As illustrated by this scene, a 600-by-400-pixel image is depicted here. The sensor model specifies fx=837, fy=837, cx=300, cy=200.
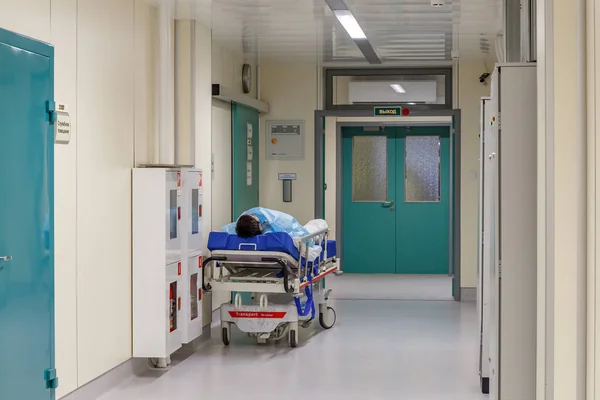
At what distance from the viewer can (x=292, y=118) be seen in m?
10.6

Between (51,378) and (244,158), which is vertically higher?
(244,158)

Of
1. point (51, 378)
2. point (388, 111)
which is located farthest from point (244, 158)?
point (51, 378)

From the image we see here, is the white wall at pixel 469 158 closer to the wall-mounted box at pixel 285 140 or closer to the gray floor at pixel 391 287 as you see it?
the gray floor at pixel 391 287

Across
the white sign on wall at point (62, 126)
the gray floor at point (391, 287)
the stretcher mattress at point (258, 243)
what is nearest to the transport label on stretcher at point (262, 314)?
the stretcher mattress at point (258, 243)

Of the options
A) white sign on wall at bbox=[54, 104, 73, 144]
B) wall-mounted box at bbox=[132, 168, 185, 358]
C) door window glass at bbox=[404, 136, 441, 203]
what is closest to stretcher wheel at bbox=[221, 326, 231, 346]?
wall-mounted box at bbox=[132, 168, 185, 358]

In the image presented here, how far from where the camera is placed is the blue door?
13.9ft

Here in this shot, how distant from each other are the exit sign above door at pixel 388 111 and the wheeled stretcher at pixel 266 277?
9.37 feet

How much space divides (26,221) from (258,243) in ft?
8.78

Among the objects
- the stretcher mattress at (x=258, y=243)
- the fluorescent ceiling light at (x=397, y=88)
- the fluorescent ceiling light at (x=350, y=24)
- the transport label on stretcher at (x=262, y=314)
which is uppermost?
the fluorescent ceiling light at (x=350, y=24)

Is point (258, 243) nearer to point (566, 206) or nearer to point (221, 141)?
point (221, 141)

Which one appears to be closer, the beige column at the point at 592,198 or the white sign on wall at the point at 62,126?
the beige column at the point at 592,198

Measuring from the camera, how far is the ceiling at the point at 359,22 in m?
6.83

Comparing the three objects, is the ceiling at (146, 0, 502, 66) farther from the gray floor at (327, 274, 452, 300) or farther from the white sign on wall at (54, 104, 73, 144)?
the gray floor at (327, 274, 452, 300)

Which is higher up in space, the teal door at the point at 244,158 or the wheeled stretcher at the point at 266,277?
the teal door at the point at 244,158
